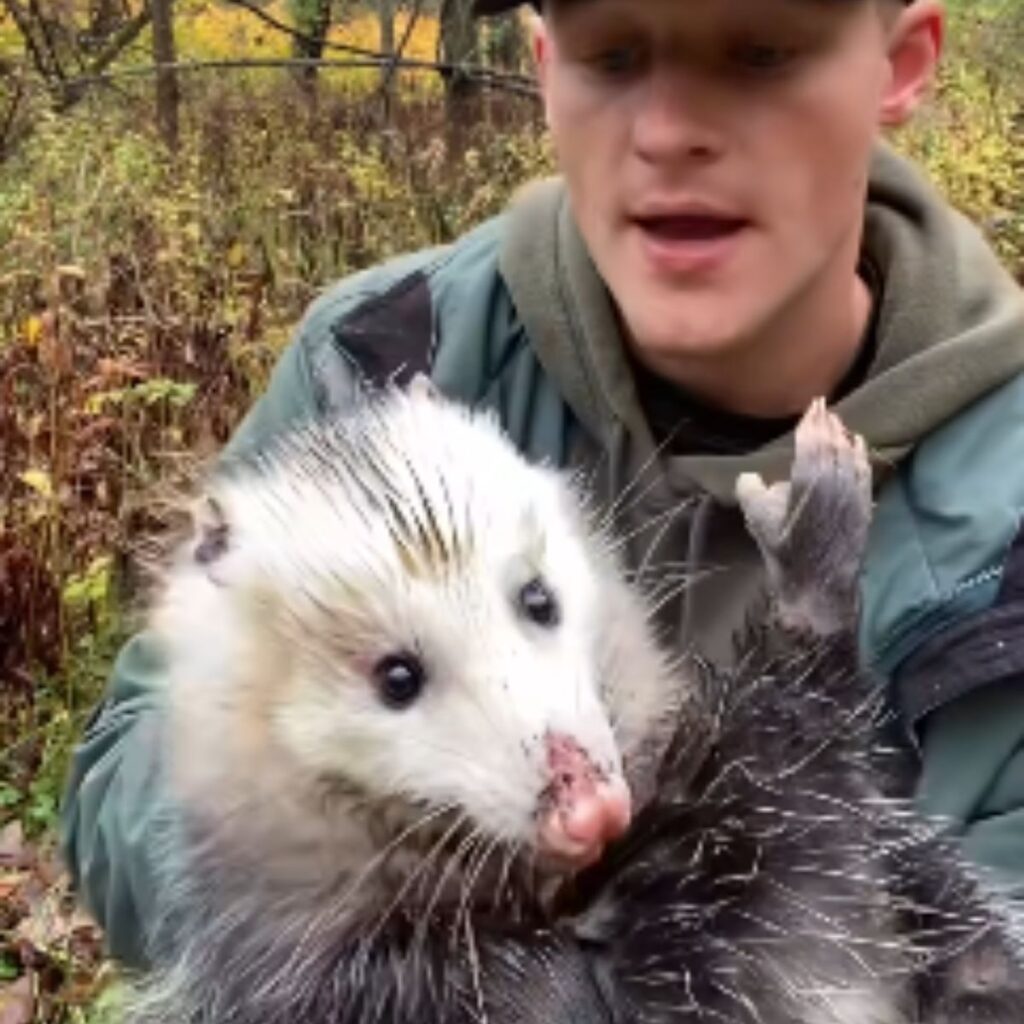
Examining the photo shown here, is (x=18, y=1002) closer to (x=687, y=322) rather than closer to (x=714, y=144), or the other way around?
(x=687, y=322)

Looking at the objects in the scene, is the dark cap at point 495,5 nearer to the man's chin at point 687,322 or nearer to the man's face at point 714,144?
the man's face at point 714,144

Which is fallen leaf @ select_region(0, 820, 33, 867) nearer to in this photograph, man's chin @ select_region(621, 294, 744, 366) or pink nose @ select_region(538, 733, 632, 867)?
man's chin @ select_region(621, 294, 744, 366)

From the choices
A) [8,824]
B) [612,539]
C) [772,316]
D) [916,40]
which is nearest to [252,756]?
[612,539]

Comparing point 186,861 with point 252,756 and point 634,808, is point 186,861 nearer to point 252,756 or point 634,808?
point 252,756

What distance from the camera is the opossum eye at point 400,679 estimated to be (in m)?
2.00

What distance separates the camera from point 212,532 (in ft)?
7.45

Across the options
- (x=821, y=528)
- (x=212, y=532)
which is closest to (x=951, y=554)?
(x=821, y=528)

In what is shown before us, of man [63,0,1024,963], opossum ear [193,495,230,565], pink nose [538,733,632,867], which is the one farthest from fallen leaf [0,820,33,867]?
pink nose [538,733,632,867]

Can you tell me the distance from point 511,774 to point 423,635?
0.64ft

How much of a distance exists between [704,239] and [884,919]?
0.88 m

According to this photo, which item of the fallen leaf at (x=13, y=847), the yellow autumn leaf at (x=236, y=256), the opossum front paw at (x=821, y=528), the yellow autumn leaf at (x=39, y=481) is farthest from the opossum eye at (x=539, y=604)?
the yellow autumn leaf at (x=236, y=256)

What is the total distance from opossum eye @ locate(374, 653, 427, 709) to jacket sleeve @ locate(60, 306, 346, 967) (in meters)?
0.56

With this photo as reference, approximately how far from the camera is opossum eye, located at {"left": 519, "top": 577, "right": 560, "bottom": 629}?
2.08 metres

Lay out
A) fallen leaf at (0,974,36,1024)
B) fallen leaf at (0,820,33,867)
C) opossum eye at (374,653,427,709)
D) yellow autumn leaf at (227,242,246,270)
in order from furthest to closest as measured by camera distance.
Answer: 1. yellow autumn leaf at (227,242,246,270)
2. fallen leaf at (0,820,33,867)
3. fallen leaf at (0,974,36,1024)
4. opossum eye at (374,653,427,709)
